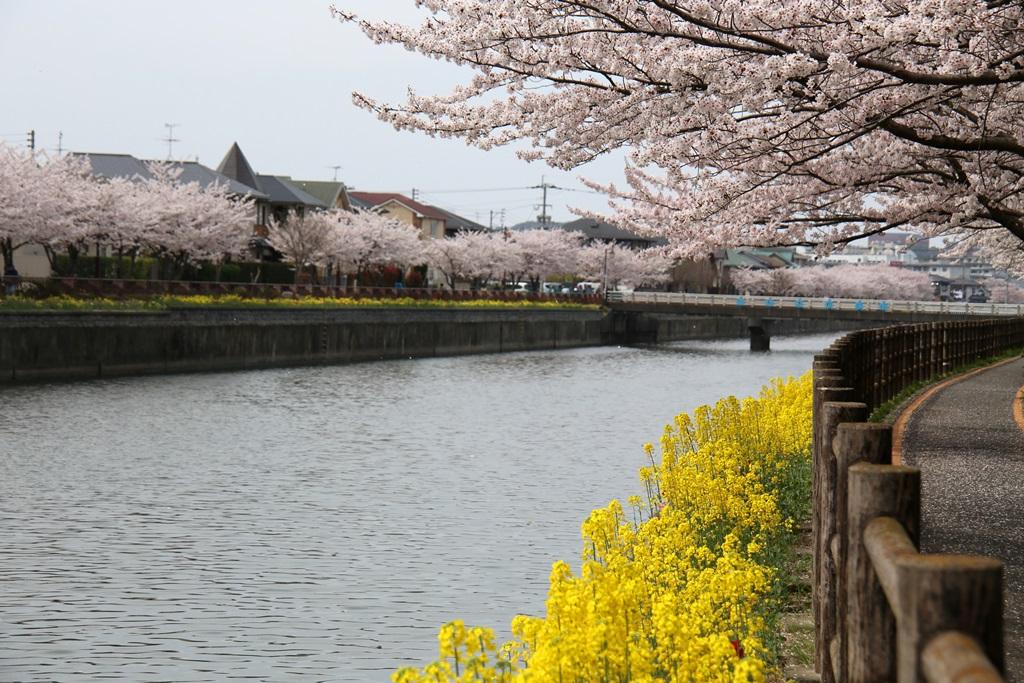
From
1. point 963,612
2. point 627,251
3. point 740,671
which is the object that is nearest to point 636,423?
point 740,671

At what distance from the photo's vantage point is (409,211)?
120 m

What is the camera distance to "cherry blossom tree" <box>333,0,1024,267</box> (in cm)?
1133

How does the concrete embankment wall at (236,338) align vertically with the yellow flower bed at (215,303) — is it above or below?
below

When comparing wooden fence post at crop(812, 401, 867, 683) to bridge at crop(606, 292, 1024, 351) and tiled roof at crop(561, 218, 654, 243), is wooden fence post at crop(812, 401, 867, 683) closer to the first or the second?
bridge at crop(606, 292, 1024, 351)

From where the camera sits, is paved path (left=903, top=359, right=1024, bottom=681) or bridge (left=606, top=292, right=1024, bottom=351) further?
bridge (left=606, top=292, right=1024, bottom=351)

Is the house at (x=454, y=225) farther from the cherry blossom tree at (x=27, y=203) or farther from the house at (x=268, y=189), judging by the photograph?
the cherry blossom tree at (x=27, y=203)

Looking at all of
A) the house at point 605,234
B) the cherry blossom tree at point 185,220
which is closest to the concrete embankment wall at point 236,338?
the cherry blossom tree at point 185,220

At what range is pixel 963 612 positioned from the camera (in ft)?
7.88

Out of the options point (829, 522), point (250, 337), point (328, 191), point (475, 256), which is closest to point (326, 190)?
point (328, 191)

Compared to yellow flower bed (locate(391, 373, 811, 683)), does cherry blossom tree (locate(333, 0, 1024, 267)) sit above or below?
above

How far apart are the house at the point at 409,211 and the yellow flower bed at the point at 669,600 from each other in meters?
105

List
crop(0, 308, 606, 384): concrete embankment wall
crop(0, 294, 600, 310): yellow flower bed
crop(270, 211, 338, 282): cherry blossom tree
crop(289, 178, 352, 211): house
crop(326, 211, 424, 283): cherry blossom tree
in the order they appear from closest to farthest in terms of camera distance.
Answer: crop(0, 308, 606, 384): concrete embankment wall
crop(0, 294, 600, 310): yellow flower bed
crop(270, 211, 338, 282): cherry blossom tree
crop(326, 211, 424, 283): cherry blossom tree
crop(289, 178, 352, 211): house

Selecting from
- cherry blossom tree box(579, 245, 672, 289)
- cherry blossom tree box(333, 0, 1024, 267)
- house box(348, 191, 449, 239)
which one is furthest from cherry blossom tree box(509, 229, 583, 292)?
cherry blossom tree box(333, 0, 1024, 267)

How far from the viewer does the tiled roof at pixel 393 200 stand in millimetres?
120875
